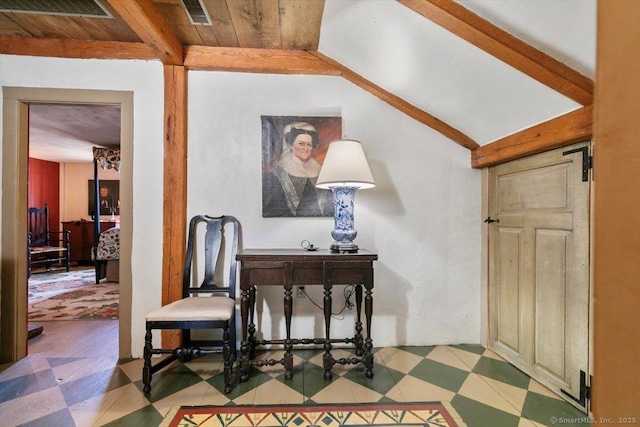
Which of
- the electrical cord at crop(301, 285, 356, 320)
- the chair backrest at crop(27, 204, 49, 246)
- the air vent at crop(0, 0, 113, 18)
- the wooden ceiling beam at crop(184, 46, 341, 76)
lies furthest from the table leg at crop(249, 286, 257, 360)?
the chair backrest at crop(27, 204, 49, 246)

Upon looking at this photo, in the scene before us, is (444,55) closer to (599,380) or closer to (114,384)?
(599,380)

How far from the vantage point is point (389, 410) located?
1582 mm

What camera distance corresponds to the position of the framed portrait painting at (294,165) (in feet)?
7.58

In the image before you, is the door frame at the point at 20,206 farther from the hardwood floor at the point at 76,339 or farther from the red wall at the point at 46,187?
the red wall at the point at 46,187

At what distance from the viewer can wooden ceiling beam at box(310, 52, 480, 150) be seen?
2.27 m

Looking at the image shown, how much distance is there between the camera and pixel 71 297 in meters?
3.68

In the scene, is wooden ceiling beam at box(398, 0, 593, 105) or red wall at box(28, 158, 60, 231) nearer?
wooden ceiling beam at box(398, 0, 593, 105)

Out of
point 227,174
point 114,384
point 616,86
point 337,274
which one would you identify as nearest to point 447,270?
point 337,274

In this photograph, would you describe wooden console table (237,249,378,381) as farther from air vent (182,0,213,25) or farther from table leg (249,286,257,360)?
air vent (182,0,213,25)

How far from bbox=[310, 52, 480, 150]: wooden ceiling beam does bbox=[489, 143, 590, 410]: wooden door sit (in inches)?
14.7

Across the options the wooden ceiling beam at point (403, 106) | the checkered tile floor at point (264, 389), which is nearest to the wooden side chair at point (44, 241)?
the checkered tile floor at point (264, 389)

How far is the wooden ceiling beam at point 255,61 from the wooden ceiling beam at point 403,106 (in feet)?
0.20

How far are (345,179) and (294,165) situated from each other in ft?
1.87

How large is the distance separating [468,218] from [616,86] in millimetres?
2171
